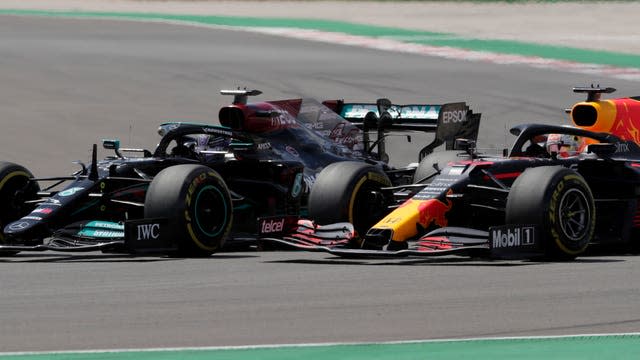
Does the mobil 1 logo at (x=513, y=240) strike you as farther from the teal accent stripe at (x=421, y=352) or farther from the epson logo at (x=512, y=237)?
the teal accent stripe at (x=421, y=352)

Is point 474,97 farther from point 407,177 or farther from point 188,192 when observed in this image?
point 188,192

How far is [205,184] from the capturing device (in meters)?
14.5

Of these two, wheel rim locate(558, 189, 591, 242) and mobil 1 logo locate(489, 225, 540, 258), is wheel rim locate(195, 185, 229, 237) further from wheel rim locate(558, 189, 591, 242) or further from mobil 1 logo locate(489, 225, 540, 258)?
wheel rim locate(558, 189, 591, 242)

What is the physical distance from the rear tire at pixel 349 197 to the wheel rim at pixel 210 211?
0.89 metres

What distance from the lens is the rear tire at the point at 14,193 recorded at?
15695mm

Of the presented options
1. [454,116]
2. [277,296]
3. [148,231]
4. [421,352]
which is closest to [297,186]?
[148,231]

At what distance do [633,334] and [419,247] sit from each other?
14.9 ft

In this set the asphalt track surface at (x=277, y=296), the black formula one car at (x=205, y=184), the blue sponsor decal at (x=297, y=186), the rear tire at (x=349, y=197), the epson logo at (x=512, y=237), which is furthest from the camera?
the blue sponsor decal at (x=297, y=186)

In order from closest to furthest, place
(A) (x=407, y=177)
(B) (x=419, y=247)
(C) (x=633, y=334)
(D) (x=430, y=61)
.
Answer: (C) (x=633, y=334), (B) (x=419, y=247), (A) (x=407, y=177), (D) (x=430, y=61)

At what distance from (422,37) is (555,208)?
34.0 meters

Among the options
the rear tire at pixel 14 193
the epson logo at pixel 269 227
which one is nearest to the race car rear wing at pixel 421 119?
the epson logo at pixel 269 227

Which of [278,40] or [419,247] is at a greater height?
[278,40]

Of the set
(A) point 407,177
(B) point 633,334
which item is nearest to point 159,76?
(A) point 407,177

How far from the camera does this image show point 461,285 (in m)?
11.4
